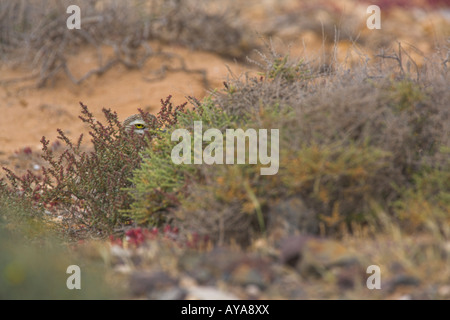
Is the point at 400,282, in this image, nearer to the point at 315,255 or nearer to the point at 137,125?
the point at 315,255

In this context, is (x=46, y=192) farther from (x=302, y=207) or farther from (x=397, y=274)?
(x=397, y=274)

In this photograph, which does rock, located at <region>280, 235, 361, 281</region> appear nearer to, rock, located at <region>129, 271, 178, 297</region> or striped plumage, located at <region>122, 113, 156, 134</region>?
rock, located at <region>129, 271, 178, 297</region>

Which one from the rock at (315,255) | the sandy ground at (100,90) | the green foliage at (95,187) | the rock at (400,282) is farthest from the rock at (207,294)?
the sandy ground at (100,90)

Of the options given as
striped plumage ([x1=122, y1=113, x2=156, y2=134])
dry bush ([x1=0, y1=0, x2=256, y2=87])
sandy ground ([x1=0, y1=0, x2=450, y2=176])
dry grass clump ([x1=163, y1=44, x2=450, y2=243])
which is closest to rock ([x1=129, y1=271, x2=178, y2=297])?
dry grass clump ([x1=163, y1=44, x2=450, y2=243])

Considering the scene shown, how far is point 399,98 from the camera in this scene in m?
4.17

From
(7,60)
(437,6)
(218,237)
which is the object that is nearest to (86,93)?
(7,60)

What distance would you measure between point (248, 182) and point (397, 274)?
1.07m

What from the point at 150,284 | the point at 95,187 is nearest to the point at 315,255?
the point at 150,284

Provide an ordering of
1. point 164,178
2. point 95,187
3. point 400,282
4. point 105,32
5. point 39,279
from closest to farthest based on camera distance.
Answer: point 39,279
point 400,282
point 164,178
point 95,187
point 105,32

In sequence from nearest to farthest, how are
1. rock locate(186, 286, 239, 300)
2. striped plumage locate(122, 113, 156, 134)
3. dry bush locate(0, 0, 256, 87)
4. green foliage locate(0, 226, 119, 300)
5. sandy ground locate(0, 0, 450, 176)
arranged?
green foliage locate(0, 226, 119, 300) < rock locate(186, 286, 239, 300) < striped plumage locate(122, 113, 156, 134) < sandy ground locate(0, 0, 450, 176) < dry bush locate(0, 0, 256, 87)

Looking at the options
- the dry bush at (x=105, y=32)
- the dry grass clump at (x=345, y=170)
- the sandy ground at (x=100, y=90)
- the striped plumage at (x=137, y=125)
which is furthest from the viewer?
the dry bush at (x=105, y=32)

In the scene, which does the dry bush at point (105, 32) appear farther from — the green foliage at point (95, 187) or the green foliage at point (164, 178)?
the green foliage at point (164, 178)
